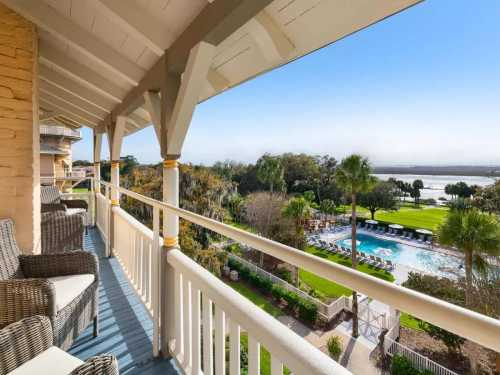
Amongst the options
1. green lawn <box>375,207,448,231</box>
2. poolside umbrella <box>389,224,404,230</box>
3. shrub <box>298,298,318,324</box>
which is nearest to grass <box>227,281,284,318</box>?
shrub <box>298,298,318,324</box>

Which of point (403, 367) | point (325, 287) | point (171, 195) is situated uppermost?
point (171, 195)

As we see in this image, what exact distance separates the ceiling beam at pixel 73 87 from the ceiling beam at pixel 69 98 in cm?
23

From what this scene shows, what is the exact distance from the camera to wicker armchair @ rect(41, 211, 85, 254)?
10.5ft

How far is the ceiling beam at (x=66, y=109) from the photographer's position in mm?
5324

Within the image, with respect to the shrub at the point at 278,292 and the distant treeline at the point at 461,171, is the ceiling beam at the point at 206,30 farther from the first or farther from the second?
the distant treeline at the point at 461,171

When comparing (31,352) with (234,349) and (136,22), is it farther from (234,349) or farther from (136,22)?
(136,22)

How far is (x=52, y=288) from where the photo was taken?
167 cm

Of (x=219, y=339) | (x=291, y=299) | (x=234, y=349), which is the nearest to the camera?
(x=234, y=349)

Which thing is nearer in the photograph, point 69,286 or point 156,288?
point 69,286

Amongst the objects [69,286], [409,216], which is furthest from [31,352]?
[409,216]

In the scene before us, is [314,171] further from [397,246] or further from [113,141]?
[113,141]

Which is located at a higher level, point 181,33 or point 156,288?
point 181,33

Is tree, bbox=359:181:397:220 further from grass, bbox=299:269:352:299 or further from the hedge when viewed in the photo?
the hedge

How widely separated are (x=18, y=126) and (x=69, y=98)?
2.79 m
